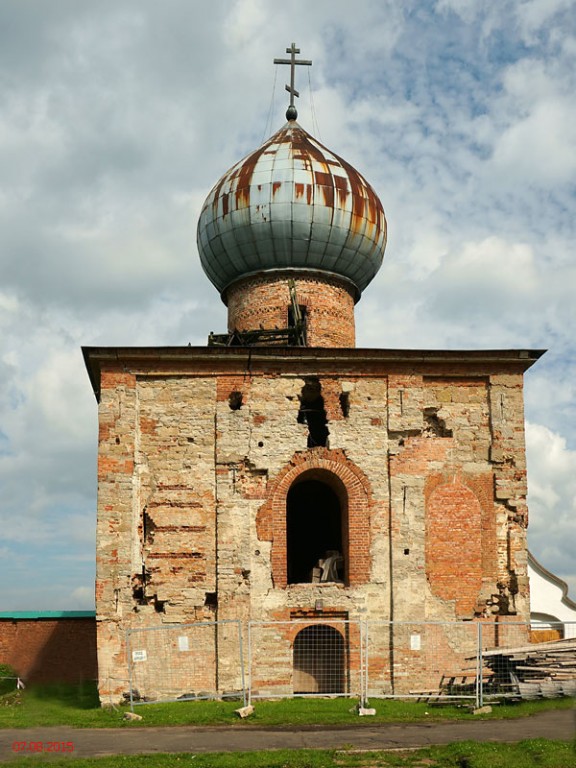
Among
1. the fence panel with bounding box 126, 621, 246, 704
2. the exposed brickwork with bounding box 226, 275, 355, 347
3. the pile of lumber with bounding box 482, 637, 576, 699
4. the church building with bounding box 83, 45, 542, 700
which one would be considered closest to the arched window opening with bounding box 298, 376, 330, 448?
the church building with bounding box 83, 45, 542, 700

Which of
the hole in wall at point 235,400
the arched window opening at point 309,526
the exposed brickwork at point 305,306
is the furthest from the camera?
the arched window opening at point 309,526

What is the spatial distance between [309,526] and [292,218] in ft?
22.3

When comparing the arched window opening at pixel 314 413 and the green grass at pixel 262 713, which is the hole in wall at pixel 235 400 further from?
the green grass at pixel 262 713

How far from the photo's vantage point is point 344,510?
1797 cm

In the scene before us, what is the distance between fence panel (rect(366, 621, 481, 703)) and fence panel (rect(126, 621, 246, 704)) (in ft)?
8.00

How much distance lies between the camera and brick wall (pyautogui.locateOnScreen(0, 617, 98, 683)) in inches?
835

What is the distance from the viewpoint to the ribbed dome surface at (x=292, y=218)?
20.5 meters

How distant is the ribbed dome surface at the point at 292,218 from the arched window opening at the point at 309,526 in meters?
4.88

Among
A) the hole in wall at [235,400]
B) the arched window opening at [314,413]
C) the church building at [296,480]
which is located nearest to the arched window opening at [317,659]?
the church building at [296,480]
